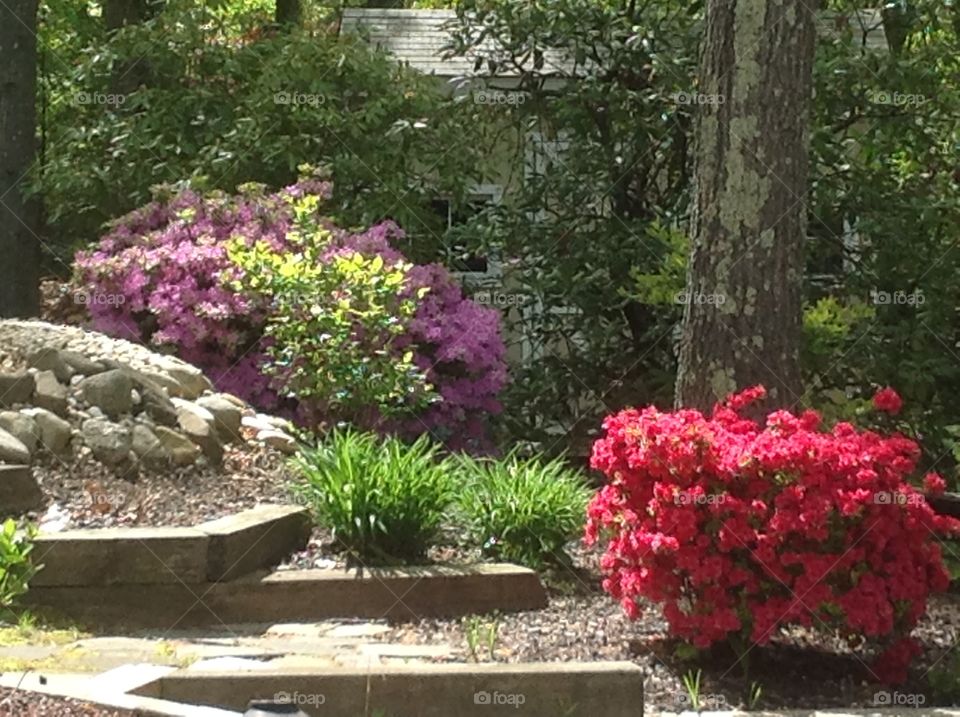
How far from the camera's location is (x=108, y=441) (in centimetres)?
728

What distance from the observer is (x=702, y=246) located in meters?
6.48

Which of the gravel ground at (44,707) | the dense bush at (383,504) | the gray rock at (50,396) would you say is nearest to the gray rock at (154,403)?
the gray rock at (50,396)

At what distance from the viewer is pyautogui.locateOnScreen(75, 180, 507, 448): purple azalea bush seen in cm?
916

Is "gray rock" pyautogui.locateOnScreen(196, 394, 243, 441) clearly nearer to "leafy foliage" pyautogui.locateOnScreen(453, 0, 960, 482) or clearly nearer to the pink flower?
"leafy foliage" pyautogui.locateOnScreen(453, 0, 960, 482)

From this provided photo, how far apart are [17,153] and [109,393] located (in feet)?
20.1

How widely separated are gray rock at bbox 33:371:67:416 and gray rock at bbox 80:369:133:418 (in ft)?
0.42

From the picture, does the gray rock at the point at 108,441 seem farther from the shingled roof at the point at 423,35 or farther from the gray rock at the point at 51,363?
the shingled roof at the point at 423,35

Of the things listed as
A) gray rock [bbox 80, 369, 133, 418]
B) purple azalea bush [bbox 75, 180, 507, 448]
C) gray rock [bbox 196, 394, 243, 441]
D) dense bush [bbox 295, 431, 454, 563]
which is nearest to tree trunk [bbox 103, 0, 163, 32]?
purple azalea bush [bbox 75, 180, 507, 448]

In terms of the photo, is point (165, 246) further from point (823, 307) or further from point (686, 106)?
point (823, 307)

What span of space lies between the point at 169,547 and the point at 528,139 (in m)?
5.84

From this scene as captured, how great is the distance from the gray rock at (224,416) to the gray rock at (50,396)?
838mm

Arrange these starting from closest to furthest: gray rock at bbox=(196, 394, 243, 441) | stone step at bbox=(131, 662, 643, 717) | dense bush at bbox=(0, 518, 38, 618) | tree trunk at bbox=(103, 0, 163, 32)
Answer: stone step at bbox=(131, 662, 643, 717)
dense bush at bbox=(0, 518, 38, 618)
gray rock at bbox=(196, 394, 243, 441)
tree trunk at bbox=(103, 0, 163, 32)

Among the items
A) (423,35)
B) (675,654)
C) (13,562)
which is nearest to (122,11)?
(423,35)

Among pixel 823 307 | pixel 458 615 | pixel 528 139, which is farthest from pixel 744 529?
pixel 528 139
